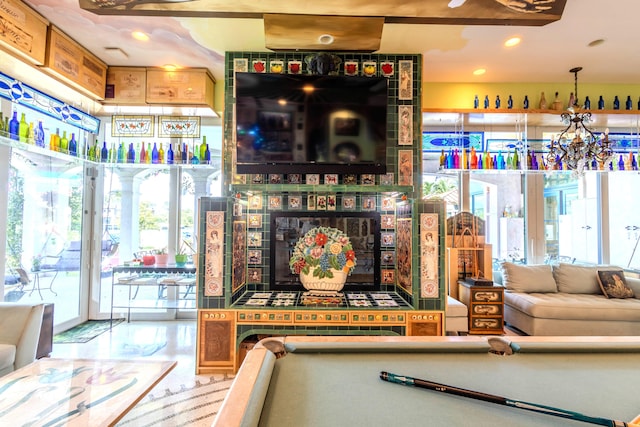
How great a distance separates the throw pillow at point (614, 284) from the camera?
3969 millimetres

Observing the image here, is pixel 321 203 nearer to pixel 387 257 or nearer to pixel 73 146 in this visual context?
pixel 387 257

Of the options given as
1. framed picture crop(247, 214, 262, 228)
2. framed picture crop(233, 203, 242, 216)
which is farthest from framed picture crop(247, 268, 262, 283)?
framed picture crop(233, 203, 242, 216)

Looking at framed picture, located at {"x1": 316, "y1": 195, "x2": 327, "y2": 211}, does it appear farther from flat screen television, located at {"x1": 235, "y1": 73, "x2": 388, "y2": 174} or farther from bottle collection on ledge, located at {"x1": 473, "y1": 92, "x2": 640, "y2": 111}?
bottle collection on ledge, located at {"x1": 473, "y1": 92, "x2": 640, "y2": 111}

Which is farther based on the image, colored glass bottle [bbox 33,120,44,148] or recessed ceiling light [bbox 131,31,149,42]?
colored glass bottle [bbox 33,120,44,148]

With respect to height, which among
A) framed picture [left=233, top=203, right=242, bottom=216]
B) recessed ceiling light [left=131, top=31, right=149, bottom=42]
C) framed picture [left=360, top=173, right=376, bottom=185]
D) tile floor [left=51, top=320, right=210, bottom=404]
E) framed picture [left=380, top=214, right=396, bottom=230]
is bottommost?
tile floor [left=51, top=320, right=210, bottom=404]

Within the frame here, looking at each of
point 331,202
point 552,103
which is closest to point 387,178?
point 331,202

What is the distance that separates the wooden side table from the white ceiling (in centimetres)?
247

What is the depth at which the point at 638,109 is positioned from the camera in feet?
13.2

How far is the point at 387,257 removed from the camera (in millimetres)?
3549

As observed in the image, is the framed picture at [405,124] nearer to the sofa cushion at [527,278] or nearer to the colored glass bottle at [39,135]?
the sofa cushion at [527,278]

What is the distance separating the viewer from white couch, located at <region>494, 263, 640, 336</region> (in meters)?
3.64

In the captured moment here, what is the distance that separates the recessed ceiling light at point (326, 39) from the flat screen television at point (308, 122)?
49 cm

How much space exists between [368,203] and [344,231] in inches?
15.7

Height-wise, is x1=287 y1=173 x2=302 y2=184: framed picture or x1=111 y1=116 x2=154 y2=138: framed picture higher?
x1=111 y1=116 x2=154 y2=138: framed picture
